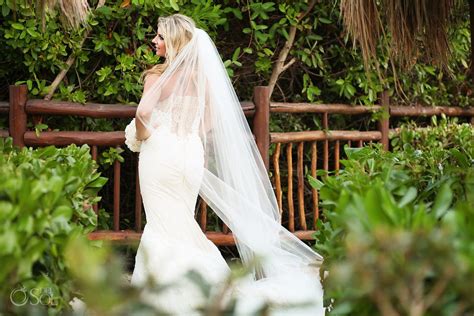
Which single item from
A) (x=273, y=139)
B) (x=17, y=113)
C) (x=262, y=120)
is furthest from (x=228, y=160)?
(x=17, y=113)

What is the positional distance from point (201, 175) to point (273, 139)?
1364 mm

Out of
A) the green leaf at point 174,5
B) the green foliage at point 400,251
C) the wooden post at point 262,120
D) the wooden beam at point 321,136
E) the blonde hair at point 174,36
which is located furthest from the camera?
the wooden beam at point 321,136

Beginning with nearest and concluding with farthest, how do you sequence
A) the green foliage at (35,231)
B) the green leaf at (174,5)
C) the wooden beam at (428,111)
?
the green foliage at (35,231) < the green leaf at (174,5) < the wooden beam at (428,111)

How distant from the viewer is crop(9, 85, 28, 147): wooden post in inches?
247

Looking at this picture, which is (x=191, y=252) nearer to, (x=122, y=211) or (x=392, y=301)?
(x=122, y=211)

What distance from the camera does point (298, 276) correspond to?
5.95 meters

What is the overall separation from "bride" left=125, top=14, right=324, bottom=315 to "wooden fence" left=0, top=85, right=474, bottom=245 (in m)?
0.67

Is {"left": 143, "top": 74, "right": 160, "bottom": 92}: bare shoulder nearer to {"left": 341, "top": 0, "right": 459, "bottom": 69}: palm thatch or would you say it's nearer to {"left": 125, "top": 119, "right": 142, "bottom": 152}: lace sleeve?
{"left": 125, "top": 119, "right": 142, "bottom": 152}: lace sleeve

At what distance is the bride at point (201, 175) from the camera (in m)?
5.64

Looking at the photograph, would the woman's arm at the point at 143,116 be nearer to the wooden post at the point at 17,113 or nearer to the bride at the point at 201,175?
the bride at the point at 201,175

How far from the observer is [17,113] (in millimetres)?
6285

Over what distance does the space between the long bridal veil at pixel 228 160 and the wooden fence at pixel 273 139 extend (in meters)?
0.73

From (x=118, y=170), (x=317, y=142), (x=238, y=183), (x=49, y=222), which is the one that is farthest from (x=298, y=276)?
(x=49, y=222)
